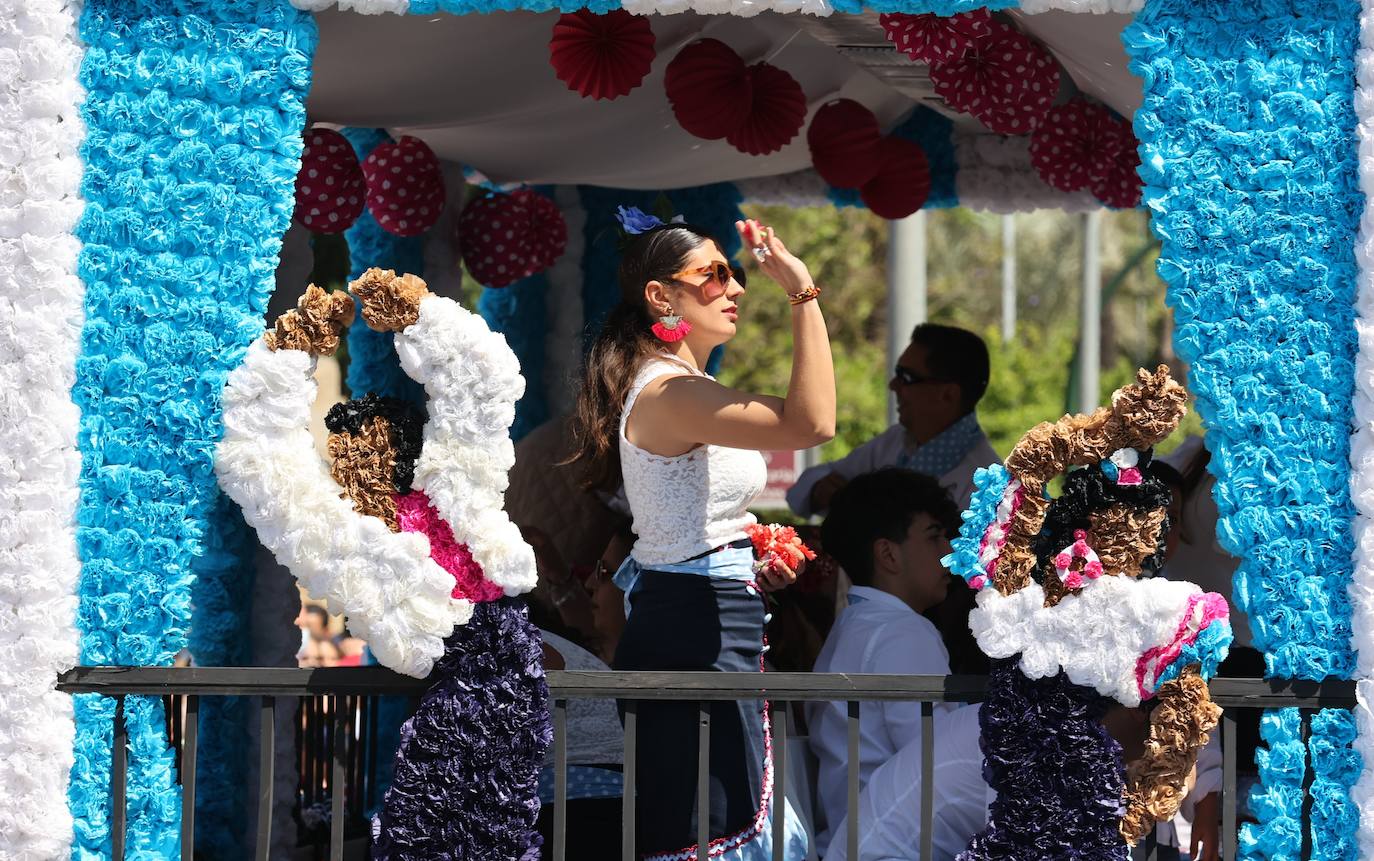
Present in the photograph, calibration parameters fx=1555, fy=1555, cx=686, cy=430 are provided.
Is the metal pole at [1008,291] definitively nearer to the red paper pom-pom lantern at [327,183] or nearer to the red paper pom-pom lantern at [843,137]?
the red paper pom-pom lantern at [843,137]

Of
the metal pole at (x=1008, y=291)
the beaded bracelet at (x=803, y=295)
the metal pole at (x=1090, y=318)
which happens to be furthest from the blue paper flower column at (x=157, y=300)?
the metal pole at (x=1008, y=291)

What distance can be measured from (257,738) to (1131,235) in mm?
25974

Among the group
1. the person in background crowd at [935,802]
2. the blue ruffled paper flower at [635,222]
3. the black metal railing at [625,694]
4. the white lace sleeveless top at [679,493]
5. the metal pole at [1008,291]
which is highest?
the metal pole at [1008,291]

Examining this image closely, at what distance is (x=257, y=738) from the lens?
3.96 metres

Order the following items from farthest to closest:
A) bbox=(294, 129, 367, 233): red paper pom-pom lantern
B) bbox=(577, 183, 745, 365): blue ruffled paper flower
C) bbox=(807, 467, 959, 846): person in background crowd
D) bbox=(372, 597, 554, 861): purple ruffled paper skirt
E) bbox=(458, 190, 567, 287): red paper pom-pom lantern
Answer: bbox=(577, 183, 745, 365): blue ruffled paper flower
bbox=(458, 190, 567, 287): red paper pom-pom lantern
bbox=(294, 129, 367, 233): red paper pom-pom lantern
bbox=(807, 467, 959, 846): person in background crowd
bbox=(372, 597, 554, 861): purple ruffled paper skirt

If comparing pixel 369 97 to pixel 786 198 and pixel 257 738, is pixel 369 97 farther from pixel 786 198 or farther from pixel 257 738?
pixel 786 198

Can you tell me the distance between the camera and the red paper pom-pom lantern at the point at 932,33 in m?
3.80

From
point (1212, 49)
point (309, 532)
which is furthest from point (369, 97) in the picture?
point (1212, 49)

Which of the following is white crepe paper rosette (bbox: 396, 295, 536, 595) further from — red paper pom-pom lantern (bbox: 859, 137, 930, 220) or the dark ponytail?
red paper pom-pom lantern (bbox: 859, 137, 930, 220)

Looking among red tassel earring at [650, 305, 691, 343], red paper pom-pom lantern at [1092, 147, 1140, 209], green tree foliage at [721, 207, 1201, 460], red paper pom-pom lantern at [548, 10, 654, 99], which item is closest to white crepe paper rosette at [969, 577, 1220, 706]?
red tassel earring at [650, 305, 691, 343]

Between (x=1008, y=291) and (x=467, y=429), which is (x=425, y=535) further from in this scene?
(x=1008, y=291)

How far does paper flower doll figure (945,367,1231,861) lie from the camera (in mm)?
2957

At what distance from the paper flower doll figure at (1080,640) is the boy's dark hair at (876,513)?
0.92 metres

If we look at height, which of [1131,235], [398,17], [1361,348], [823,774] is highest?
[1131,235]
